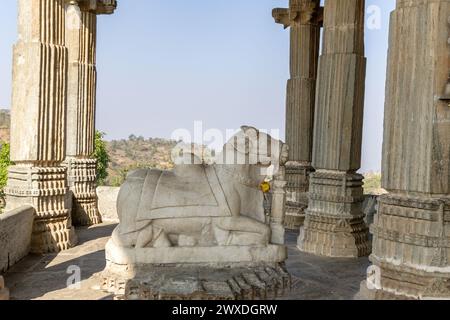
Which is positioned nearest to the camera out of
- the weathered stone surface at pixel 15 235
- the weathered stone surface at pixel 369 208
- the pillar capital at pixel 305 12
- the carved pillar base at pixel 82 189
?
the weathered stone surface at pixel 15 235

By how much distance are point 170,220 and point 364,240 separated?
4.78 metres

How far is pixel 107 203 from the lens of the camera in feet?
44.2

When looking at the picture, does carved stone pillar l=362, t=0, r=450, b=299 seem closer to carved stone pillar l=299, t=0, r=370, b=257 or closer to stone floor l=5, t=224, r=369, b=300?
stone floor l=5, t=224, r=369, b=300

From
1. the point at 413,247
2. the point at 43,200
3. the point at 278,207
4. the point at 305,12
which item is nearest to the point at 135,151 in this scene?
the point at 305,12

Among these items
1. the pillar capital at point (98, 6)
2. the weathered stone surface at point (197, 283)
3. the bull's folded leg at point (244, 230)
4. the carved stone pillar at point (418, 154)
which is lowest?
the weathered stone surface at point (197, 283)

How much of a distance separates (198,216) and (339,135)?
12.9ft

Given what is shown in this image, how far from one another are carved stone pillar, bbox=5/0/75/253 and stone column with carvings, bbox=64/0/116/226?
2.81m

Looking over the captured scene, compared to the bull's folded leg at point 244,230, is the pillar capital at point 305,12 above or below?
above

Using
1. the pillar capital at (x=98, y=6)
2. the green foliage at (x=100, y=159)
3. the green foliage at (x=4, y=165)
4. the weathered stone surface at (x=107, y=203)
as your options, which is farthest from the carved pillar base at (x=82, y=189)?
the green foliage at (x=100, y=159)

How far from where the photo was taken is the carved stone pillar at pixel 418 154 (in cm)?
436

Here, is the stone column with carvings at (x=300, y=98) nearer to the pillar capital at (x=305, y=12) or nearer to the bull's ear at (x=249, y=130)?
the pillar capital at (x=305, y=12)

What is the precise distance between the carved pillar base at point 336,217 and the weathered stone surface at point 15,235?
5178 mm

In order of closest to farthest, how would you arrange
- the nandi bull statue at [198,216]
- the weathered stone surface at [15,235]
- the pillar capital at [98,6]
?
the nandi bull statue at [198,216], the weathered stone surface at [15,235], the pillar capital at [98,6]
